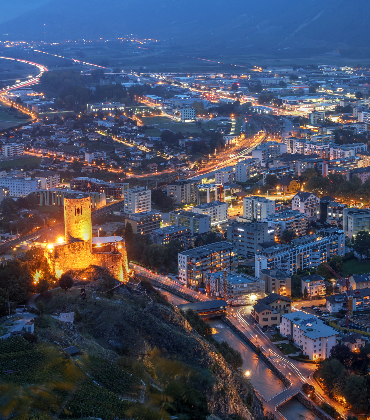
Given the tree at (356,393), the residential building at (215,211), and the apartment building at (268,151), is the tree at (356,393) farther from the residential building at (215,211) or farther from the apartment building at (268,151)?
the apartment building at (268,151)

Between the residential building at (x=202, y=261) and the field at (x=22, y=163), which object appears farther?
the field at (x=22, y=163)

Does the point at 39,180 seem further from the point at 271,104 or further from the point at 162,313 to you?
the point at 271,104

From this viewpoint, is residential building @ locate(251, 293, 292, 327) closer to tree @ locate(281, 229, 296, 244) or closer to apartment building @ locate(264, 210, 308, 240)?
tree @ locate(281, 229, 296, 244)

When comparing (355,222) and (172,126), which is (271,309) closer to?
(355,222)

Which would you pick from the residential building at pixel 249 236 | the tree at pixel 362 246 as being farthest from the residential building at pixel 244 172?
the tree at pixel 362 246

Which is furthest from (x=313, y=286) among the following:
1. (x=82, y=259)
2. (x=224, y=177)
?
(x=224, y=177)

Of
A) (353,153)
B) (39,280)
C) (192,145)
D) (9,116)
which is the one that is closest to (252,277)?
(39,280)

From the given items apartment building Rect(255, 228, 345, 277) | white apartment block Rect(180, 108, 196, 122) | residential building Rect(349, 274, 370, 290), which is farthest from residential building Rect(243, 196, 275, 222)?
white apartment block Rect(180, 108, 196, 122)
